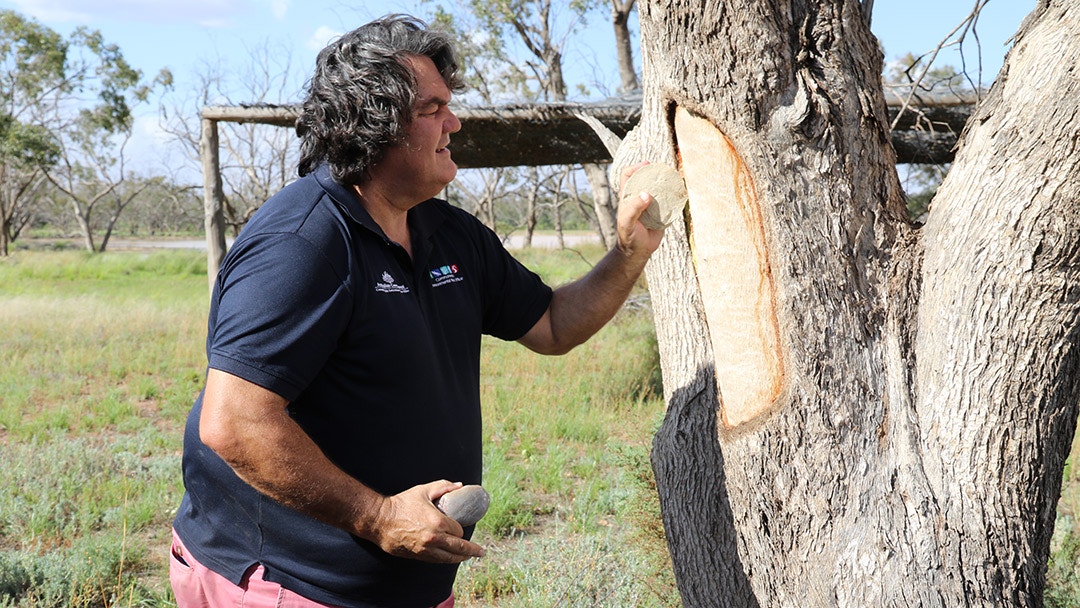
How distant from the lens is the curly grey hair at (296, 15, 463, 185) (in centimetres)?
195

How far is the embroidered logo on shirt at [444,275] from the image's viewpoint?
2.13 metres

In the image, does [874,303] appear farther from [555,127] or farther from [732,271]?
[555,127]

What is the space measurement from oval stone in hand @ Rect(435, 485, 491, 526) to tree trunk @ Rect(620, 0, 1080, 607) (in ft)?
2.06

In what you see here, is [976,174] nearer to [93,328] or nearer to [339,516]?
[339,516]

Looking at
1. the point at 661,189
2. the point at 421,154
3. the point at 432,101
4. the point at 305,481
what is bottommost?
the point at 305,481

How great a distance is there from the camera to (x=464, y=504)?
178cm

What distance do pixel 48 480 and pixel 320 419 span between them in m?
4.32

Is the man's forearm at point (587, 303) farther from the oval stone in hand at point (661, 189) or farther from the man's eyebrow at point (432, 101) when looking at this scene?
the man's eyebrow at point (432, 101)

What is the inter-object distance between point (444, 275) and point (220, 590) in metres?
0.90

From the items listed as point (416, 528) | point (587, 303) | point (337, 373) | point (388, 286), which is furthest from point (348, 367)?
point (587, 303)

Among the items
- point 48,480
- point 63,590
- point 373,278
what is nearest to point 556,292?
point 373,278

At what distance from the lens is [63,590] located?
3779 mm

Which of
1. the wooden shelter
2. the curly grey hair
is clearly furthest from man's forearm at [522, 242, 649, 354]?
the wooden shelter

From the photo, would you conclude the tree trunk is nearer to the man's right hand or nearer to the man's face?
the man's face
